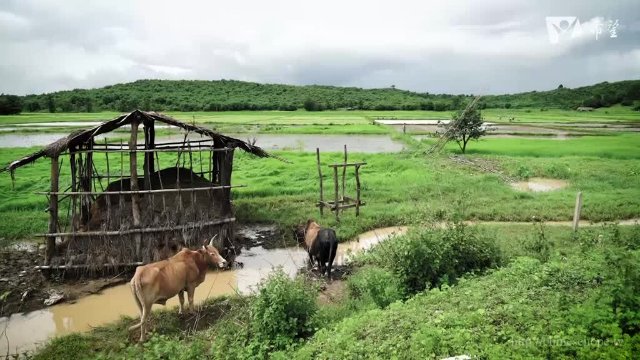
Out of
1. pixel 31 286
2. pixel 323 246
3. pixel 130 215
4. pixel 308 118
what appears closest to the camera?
pixel 31 286

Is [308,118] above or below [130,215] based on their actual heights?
above

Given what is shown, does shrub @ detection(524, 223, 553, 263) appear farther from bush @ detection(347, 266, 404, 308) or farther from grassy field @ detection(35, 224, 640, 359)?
bush @ detection(347, 266, 404, 308)

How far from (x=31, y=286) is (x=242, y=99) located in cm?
8013

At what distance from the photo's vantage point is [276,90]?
107 m

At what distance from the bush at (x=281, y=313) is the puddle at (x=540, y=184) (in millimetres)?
14549

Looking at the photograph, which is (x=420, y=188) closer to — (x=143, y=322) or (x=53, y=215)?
(x=143, y=322)

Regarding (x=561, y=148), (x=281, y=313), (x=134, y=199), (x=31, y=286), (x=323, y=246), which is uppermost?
(x=561, y=148)

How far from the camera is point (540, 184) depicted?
19.5 metres

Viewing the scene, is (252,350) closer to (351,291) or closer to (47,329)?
(351,291)

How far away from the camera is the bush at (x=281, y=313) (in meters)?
6.28

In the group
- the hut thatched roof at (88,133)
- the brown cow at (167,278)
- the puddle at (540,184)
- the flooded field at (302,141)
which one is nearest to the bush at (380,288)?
the brown cow at (167,278)

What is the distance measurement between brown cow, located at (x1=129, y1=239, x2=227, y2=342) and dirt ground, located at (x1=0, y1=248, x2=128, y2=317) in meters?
2.65

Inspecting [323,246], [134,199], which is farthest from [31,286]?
[323,246]

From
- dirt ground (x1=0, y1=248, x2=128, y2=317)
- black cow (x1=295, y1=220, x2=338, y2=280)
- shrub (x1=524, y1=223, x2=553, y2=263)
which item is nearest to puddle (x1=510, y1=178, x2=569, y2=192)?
shrub (x1=524, y1=223, x2=553, y2=263)
